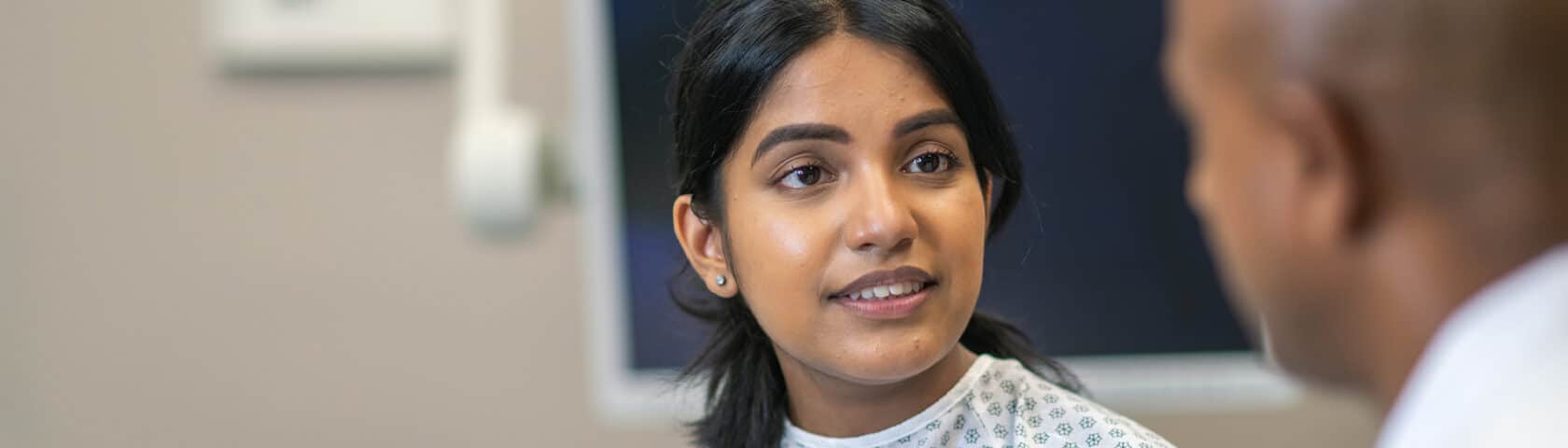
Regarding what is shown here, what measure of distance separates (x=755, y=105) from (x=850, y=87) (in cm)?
7

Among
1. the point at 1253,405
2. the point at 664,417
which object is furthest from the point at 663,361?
the point at 1253,405

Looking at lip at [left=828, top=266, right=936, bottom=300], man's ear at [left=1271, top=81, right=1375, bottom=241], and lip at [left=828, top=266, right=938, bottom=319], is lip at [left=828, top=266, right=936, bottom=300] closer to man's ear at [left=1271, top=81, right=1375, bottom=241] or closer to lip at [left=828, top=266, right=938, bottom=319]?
lip at [left=828, top=266, right=938, bottom=319]

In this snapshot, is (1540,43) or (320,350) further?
(320,350)

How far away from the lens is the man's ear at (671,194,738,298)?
1.06 m

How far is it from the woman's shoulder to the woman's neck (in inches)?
0.8

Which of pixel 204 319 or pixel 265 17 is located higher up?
pixel 265 17

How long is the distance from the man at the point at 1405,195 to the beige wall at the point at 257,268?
107cm

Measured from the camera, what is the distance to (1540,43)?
0.48 meters

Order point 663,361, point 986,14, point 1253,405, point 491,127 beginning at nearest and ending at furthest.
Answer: point 491,127, point 986,14, point 663,361, point 1253,405

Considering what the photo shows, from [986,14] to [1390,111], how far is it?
0.80 m

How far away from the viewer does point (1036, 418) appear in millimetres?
1044

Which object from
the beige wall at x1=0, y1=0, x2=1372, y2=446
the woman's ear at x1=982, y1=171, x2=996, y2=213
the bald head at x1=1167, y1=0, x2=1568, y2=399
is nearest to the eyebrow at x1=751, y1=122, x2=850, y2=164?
Answer: the woman's ear at x1=982, y1=171, x2=996, y2=213

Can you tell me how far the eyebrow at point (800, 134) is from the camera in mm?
945

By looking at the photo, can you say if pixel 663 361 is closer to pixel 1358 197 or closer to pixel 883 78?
pixel 883 78
